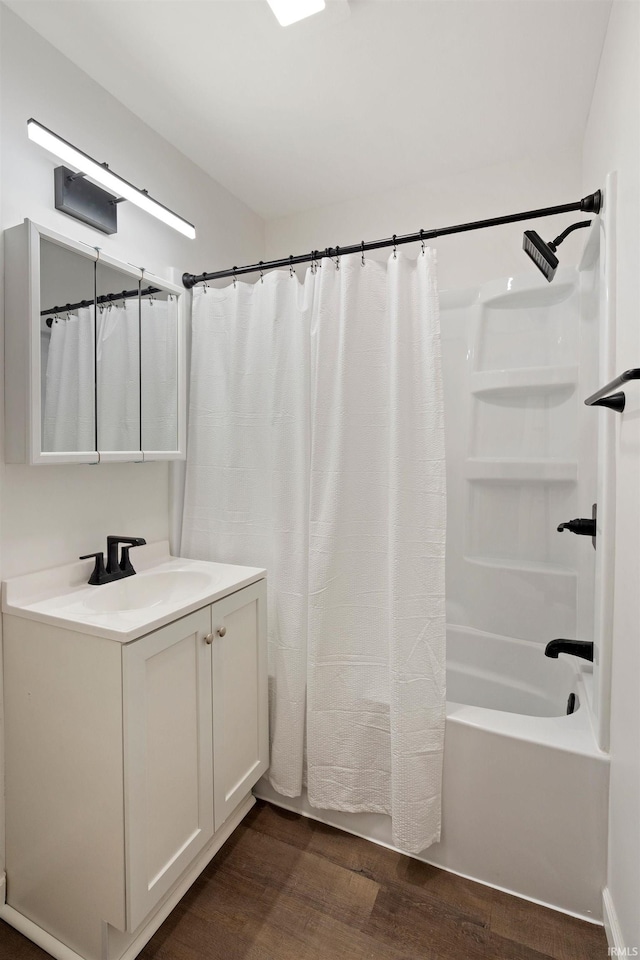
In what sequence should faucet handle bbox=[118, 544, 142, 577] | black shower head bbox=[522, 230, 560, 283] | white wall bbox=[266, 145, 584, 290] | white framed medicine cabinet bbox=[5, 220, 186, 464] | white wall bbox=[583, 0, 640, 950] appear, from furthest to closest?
white wall bbox=[266, 145, 584, 290]
faucet handle bbox=[118, 544, 142, 577]
black shower head bbox=[522, 230, 560, 283]
white framed medicine cabinet bbox=[5, 220, 186, 464]
white wall bbox=[583, 0, 640, 950]

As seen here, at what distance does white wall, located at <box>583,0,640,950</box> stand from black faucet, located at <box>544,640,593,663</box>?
0.98 ft

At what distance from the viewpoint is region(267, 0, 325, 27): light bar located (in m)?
1.27

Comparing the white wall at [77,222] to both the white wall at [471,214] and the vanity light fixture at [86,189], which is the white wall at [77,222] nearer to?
the vanity light fixture at [86,189]

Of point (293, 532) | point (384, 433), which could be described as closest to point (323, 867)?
point (293, 532)

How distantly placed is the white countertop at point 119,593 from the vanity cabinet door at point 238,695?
8 cm

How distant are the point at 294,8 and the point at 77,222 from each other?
883 millimetres

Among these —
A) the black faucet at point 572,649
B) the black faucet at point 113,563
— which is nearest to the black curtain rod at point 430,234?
the black faucet at point 113,563

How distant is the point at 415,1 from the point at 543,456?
1642 millimetres

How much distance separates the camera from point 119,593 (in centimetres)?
155

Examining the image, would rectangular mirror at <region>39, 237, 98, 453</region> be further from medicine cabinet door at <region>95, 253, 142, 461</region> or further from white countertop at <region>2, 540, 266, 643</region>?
white countertop at <region>2, 540, 266, 643</region>

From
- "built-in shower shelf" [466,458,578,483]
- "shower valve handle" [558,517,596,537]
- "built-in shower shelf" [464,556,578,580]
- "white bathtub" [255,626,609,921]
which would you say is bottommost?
"white bathtub" [255,626,609,921]

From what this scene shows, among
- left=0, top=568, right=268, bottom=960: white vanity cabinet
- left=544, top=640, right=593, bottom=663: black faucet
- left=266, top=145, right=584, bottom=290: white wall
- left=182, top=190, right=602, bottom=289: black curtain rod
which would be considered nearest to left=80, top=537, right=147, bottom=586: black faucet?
left=0, top=568, right=268, bottom=960: white vanity cabinet

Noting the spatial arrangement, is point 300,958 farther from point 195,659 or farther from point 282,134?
point 282,134

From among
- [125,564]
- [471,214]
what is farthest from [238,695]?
[471,214]
